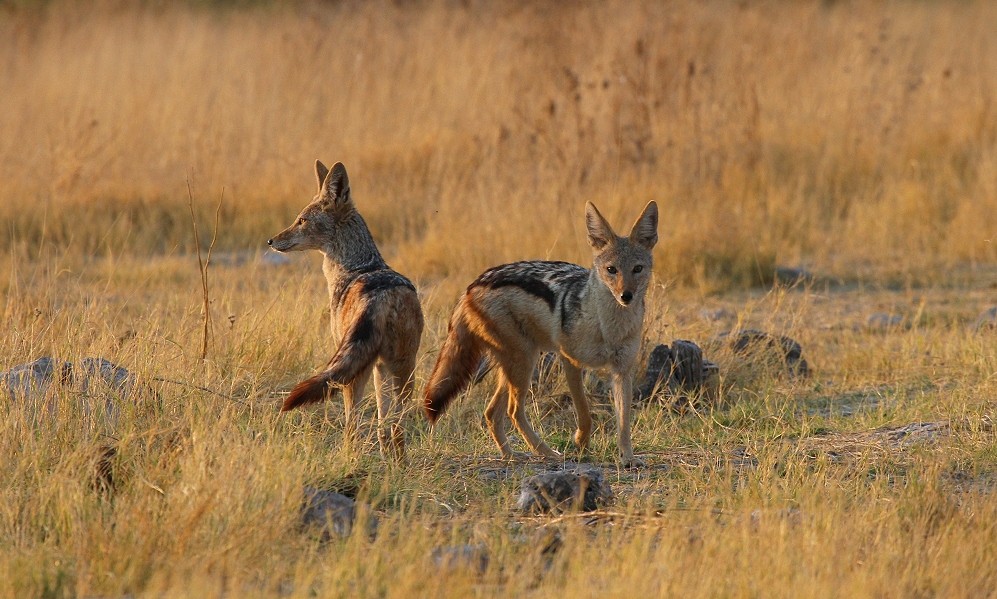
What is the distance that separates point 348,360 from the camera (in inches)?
194

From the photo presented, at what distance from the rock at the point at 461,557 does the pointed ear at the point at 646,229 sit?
212cm

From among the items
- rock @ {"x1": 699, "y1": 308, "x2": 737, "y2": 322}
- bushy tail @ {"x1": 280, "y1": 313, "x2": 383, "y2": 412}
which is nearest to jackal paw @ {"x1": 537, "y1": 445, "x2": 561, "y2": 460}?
bushy tail @ {"x1": 280, "y1": 313, "x2": 383, "y2": 412}

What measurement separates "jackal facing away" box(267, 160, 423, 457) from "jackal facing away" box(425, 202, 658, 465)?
0.71 ft

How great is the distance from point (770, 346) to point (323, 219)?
114 inches

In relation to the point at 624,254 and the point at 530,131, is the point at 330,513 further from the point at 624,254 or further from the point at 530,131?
Answer: the point at 530,131

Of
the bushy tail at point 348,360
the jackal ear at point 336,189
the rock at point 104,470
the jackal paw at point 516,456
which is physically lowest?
the jackal paw at point 516,456

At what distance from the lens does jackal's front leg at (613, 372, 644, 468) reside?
536 cm

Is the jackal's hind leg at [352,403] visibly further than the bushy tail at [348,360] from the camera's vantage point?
Yes

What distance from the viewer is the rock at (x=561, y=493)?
14.8ft

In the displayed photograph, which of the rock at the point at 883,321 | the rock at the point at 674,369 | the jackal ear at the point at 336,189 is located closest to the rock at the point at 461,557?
the jackal ear at the point at 336,189

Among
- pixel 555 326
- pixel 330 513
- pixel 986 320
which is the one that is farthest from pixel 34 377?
pixel 986 320

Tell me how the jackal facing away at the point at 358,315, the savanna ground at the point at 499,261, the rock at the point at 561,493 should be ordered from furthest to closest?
the jackal facing away at the point at 358,315 < the rock at the point at 561,493 < the savanna ground at the point at 499,261

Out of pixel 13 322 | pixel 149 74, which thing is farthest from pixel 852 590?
pixel 149 74

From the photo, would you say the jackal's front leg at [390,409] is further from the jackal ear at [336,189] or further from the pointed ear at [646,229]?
the pointed ear at [646,229]
